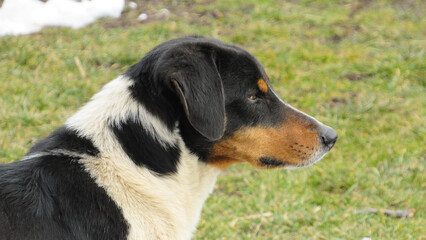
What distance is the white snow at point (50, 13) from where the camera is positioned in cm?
794

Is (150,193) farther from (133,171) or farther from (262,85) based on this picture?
(262,85)

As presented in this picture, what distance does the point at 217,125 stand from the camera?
3.02 m

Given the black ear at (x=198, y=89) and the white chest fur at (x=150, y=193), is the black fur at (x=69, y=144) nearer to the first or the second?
the white chest fur at (x=150, y=193)

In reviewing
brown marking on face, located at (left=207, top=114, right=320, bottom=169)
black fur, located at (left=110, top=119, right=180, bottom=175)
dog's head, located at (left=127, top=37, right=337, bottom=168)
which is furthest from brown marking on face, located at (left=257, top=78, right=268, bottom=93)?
black fur, located at (left=110, top=119, right=180, bottom=175)

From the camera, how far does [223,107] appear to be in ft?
10.2

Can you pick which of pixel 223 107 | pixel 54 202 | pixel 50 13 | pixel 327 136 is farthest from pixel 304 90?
pixel 54 202

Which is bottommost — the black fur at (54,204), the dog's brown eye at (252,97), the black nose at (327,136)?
the black nose at (327,136)

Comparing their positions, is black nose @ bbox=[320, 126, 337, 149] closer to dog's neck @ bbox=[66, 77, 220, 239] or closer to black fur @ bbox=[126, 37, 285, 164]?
black fur @ bbox=[126, 37, 285, 164]

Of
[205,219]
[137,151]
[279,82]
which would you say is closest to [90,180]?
[137,151]

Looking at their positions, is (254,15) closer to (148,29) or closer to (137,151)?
(148,29)

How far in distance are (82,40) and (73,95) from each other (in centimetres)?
137

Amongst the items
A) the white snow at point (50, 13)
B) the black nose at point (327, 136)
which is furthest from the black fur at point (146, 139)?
the white snow at point (50, 13)

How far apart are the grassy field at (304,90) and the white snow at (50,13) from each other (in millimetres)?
253

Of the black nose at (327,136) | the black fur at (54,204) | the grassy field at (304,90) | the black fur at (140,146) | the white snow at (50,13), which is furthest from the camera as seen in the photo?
the white snow at (50,13)
